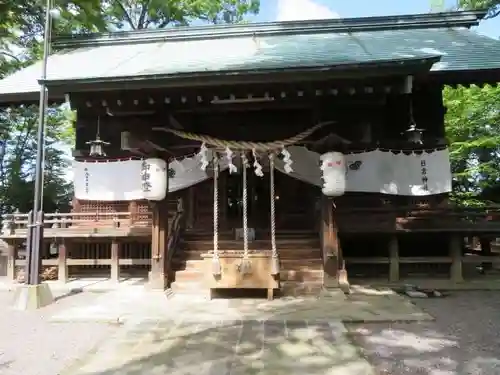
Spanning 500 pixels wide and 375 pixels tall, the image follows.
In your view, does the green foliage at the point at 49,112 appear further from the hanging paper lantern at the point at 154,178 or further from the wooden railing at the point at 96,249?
the hanging paper lantern at the point at 154,178

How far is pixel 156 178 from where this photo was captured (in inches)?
290

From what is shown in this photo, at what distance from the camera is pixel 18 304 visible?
21.7 ft

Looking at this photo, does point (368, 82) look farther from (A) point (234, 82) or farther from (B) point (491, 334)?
(B) point (491, 334)

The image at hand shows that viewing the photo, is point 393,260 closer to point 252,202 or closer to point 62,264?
point 252,202

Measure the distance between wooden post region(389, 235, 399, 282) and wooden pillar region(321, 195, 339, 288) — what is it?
1.77 metres

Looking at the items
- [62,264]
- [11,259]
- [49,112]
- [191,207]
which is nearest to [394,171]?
[191,207]

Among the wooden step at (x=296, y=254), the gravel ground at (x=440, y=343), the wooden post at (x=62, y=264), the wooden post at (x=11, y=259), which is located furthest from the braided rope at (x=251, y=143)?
the wooden post at (x=11, y=259)

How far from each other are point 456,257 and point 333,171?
11.9ft

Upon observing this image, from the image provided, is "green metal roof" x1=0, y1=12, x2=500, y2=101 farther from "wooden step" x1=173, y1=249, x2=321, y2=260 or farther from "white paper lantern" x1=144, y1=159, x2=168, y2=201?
"wooden step" x1=173, y1=249, x2=321, y2=260

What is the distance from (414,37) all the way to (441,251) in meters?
5.62

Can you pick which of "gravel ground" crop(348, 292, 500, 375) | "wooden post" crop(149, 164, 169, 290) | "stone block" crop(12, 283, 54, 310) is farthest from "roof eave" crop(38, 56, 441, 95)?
"gravel ground" crop(348, 292, 500, 375)

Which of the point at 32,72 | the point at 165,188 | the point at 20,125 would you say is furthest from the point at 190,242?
the point at 20,125

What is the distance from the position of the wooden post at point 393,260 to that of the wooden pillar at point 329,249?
177 centimetres

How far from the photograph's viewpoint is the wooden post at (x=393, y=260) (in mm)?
8352
